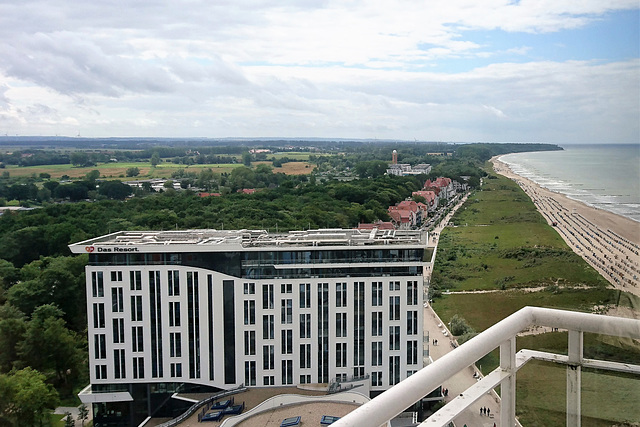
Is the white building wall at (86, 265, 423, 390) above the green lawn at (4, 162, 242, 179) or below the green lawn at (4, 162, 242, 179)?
below

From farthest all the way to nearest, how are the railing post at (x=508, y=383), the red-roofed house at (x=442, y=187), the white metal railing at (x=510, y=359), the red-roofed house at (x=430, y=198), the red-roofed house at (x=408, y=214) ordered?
the red-roofed house at (x=442, y=187) < the red-roofed house at (x=430, y=198) < the red-roofed house at (x=408, y=214) < the railing post at (x=508, y=383) < the white metal railing at (x=510, y=359)

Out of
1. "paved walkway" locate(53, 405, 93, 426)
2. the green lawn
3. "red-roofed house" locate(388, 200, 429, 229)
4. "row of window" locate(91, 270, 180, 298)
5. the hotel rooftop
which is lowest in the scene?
"paved walkway" locate(53, 405, 93, 426)

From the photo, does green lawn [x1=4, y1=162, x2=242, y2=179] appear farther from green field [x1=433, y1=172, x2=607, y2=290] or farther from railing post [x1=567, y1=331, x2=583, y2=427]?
railing post [x1=567, y1=331, x2=583, y2=427]

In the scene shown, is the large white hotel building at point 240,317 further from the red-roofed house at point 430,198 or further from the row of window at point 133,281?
the red-roofed house at point 430,198

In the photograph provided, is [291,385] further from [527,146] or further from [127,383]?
[527,146]

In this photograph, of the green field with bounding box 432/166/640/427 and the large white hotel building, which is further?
the large white hotel building

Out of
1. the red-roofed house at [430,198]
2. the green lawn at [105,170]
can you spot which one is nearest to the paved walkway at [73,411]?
the red-roofed house at [430,198]

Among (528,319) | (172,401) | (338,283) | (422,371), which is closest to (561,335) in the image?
(528,319)

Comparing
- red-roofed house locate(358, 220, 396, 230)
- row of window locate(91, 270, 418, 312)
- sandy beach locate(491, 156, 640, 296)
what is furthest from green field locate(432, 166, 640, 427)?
row of window locate(91, 270, 418, 312)
